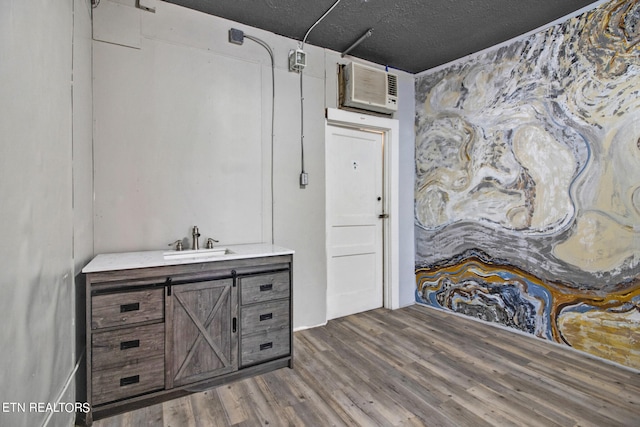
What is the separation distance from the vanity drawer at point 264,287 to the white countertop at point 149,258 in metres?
0.16

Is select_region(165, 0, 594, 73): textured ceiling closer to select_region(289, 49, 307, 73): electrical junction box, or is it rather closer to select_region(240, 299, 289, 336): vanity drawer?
select_region(289, 49, 307, 73): electrical junction box

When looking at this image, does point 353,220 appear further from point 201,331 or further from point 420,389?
point 201,331

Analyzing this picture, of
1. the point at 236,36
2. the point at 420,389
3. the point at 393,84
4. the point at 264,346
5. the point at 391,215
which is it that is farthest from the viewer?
the point at 391,215

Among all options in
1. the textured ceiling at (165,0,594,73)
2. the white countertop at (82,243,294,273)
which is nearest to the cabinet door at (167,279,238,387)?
the white countertop at (82,243,294,273)

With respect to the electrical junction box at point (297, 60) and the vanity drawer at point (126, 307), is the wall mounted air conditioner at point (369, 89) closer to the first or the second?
the electrical junction box at point (297, 60)

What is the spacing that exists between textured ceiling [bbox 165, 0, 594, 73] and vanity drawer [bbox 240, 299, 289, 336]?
2.36 m

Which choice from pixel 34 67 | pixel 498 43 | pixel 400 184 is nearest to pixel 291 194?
pixel 400 184

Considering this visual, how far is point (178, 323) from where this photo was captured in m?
1.95

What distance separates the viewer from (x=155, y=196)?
93.7 inches

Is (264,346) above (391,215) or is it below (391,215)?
below

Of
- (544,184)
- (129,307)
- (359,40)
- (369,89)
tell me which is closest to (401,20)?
(359,40)

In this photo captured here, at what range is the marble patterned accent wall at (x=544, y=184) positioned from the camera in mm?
2340

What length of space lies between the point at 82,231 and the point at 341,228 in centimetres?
228

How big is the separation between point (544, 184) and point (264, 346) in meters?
2.76
